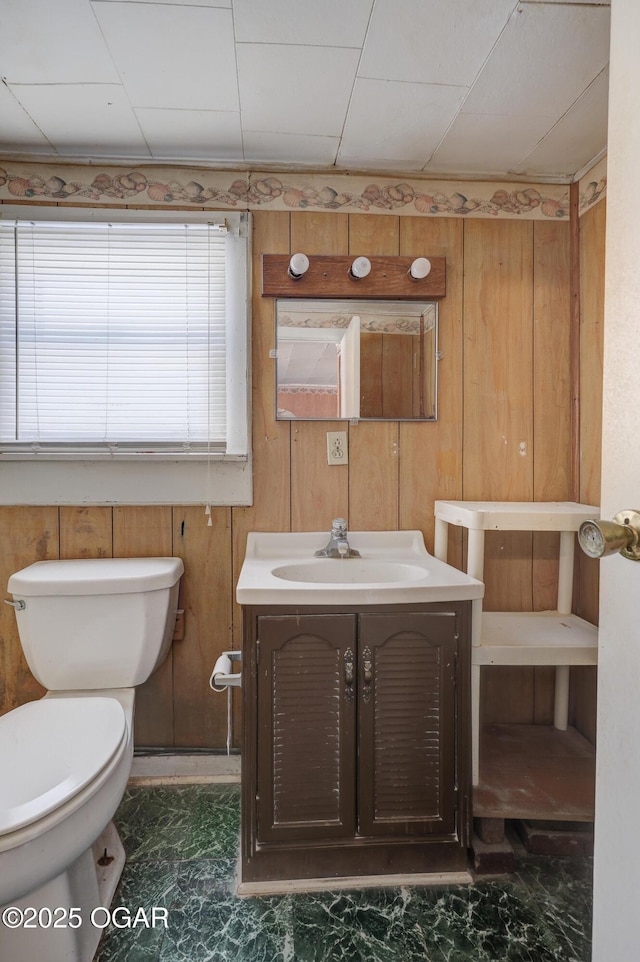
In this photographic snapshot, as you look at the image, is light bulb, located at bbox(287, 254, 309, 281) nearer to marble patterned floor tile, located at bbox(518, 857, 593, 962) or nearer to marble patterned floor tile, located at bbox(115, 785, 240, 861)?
marble patterned floor tile, located at bbox(115, 785, 240, 861)

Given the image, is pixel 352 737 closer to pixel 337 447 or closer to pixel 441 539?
pixel 441 539

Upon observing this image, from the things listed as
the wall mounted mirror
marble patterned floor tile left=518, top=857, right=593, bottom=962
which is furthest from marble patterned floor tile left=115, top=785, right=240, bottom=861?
the wall mounted mirror

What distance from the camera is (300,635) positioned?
121 centimetres

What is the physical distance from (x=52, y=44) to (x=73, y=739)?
167cm

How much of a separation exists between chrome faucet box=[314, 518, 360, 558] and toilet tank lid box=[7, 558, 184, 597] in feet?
1.60

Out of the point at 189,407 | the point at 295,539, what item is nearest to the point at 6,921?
the point at 295,539

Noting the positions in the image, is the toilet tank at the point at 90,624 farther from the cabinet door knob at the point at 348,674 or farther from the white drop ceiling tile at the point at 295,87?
the white drop ceiling tile at the point at 295,87

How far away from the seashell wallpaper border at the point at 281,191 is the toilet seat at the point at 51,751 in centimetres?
157

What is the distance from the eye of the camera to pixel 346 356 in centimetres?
165

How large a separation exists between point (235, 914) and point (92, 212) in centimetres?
207

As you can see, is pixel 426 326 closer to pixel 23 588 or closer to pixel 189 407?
pixel 189 407

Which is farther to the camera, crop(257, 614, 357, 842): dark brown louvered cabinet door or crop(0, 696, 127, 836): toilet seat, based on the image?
crop(257, 614, 357, 842): dark brown louvered cabinet door

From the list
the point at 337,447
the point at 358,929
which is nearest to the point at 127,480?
the point at 337,447

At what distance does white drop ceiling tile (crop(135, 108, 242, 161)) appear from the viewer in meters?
1.40
